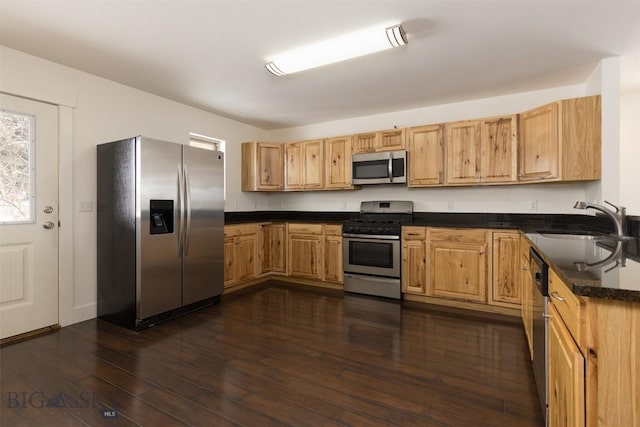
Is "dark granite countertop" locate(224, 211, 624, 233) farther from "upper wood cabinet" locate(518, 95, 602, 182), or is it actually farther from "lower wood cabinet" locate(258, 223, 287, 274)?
"upper wood cabinet" locate(518, 95, 602, 182)

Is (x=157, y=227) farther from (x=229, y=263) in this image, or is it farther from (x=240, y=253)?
(x=240, y=253)

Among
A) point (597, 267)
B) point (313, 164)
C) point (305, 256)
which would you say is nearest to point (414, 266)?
point (305, 256)

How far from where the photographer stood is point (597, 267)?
1216mm

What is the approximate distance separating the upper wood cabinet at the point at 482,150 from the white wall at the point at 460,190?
1.13ft

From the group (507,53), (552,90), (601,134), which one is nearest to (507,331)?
(601,134)

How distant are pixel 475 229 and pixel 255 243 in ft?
9.39

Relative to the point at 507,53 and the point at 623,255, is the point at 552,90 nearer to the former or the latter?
the point at 507,53

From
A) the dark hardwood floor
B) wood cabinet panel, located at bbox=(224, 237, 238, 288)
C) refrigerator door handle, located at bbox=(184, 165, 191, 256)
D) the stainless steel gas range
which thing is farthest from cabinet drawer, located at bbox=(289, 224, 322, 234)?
refrigerator door handle, located at bbox=(184, 165, 191, 256)

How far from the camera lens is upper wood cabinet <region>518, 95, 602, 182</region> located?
2.93 m

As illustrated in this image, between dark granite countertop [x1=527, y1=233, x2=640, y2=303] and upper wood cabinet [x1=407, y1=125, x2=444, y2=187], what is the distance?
2.04m

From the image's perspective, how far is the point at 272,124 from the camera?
17.0 feet

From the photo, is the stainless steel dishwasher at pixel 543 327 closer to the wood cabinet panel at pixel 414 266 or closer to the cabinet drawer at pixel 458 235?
the cabinet drawer at pixel 458 235

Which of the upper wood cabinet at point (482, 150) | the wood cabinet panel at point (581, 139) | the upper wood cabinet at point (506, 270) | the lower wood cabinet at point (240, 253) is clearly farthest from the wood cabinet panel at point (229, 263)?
the wood cabinet panel at point (581, 139)

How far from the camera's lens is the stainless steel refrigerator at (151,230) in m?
2.94
